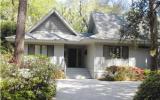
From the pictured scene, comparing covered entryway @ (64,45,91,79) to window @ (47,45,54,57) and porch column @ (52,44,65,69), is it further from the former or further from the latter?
window @ (47,45,54,57)

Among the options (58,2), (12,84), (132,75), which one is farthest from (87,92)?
(58,2)

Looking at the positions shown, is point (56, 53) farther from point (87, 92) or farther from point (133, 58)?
point (87, 92)

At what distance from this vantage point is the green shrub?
11570mm

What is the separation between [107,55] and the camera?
27703 mm

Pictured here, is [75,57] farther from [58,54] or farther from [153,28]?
[153,28]

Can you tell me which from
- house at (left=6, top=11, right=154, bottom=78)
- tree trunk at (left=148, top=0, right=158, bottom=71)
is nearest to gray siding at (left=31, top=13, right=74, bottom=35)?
house at (left=6, top=11, right=154, bottom=78)

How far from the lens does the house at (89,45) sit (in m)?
27.4

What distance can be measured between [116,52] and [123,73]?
308 centimetres

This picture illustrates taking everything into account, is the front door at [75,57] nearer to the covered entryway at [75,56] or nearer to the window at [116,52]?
the covered entryway at [75,56]

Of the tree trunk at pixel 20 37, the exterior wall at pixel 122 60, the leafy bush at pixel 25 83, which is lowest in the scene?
the exterior wall at pixel 122 60

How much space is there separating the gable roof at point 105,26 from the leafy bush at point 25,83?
13093mm

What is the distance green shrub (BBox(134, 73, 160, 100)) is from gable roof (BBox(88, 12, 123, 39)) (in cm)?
1400

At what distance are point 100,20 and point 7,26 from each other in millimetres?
9149

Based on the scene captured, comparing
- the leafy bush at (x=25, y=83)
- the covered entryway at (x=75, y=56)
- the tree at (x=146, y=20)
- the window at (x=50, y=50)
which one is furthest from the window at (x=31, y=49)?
the leafy bush at (x=25, y=83)
